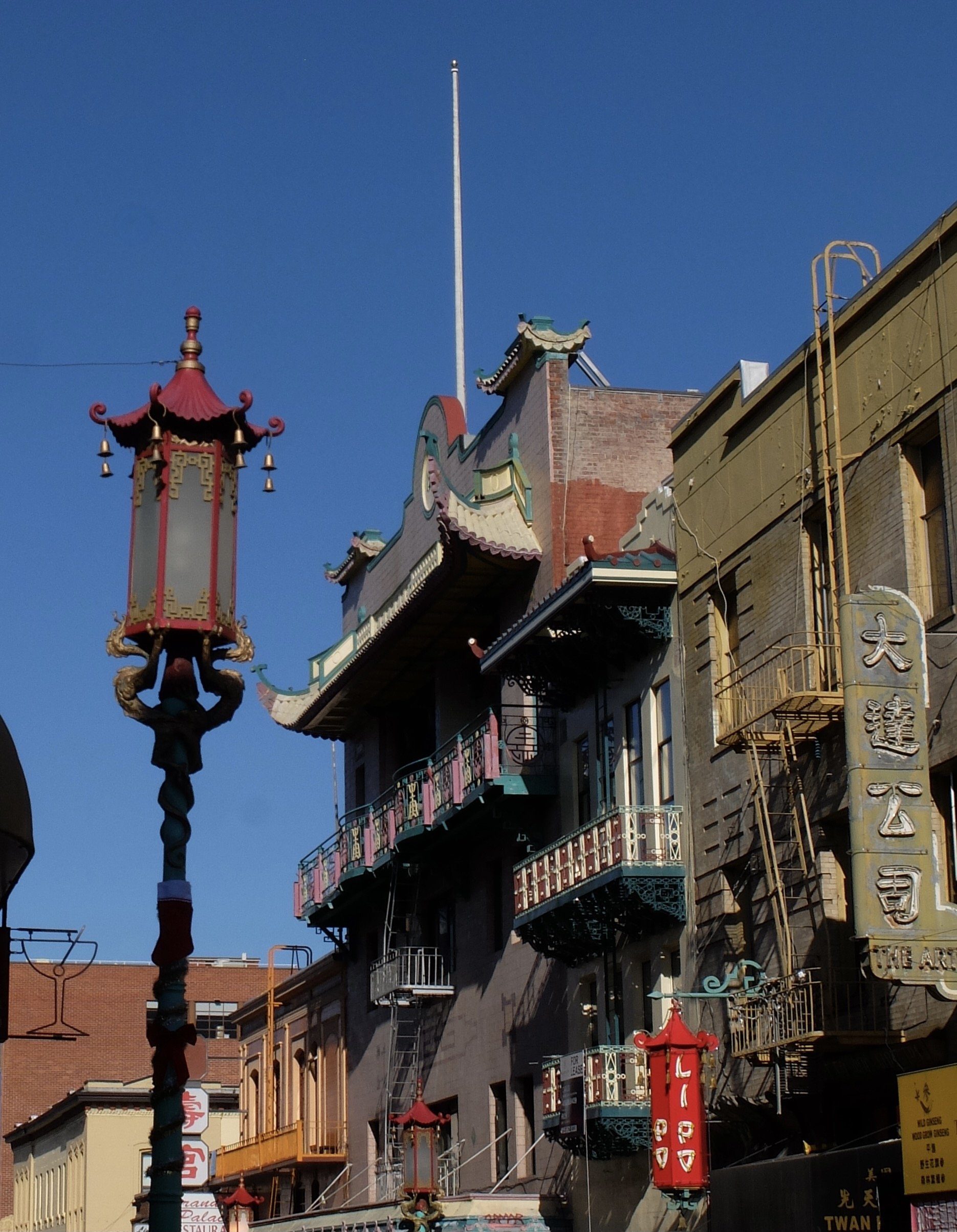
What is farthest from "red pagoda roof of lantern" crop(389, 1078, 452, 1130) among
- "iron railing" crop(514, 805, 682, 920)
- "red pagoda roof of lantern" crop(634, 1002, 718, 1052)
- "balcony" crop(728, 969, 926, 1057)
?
"balcony" crop(728, 969, 926, 1057)

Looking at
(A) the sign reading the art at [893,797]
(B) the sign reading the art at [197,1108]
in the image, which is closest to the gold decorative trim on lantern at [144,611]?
(A) the sign reading the art at [893,797]

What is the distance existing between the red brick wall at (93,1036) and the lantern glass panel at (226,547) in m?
79.3

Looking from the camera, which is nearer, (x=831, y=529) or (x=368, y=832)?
(x=831, y=529)

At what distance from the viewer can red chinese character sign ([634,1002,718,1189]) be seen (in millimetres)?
25562

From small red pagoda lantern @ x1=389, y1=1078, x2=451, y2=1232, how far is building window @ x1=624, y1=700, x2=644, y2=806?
589cm

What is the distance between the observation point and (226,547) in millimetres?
11680

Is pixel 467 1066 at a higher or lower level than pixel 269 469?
lower

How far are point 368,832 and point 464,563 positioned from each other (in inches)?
345

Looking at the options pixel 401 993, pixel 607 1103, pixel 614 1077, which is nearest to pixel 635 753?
pixel 614 1077

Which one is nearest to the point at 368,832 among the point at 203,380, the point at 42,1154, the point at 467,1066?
the point at 467,1066

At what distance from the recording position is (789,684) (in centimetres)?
2523

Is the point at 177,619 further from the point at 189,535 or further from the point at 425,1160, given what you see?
the point at 425,1160

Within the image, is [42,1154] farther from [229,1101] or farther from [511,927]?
[511,927]

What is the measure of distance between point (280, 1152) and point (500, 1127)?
14.8m
